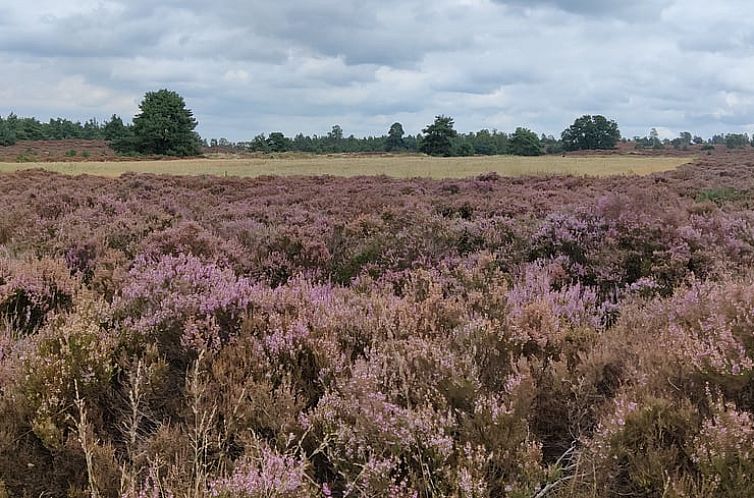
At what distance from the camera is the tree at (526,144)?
111 m

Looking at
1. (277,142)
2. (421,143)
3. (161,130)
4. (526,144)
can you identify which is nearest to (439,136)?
(421,143)

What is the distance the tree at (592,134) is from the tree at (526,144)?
1378 centimetres

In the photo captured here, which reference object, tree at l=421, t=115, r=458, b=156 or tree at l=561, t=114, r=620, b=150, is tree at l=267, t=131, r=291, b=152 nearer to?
tree at l=421, t=115, r=458, b=156

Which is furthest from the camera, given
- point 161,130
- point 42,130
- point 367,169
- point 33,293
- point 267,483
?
point 42,130

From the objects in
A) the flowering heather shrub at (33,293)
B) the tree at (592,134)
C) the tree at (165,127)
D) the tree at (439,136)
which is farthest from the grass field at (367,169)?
the tree at (592,134)

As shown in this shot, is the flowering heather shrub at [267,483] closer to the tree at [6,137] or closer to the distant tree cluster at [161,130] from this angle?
the distant tree cluster at [161,130]

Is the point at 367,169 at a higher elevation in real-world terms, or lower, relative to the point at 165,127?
lower

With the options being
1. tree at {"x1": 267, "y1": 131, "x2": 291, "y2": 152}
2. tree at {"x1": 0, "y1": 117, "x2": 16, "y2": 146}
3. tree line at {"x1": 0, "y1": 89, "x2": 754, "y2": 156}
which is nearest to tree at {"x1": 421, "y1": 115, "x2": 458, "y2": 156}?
tree line at {"x1": 0, "y1": 89, "x2": 754, "y2": 156}

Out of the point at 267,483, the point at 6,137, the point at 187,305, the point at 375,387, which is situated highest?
the point at 6,137

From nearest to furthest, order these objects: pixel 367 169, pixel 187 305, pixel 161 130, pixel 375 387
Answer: pixel 375 387
pixel 187 305
pixel 367 169
pixel 161 130

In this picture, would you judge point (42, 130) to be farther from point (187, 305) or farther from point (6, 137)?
point (187, 305)

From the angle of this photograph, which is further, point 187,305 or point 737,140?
point 737,140

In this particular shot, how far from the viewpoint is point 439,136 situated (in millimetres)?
96688

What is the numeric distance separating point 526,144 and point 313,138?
52850 mm
